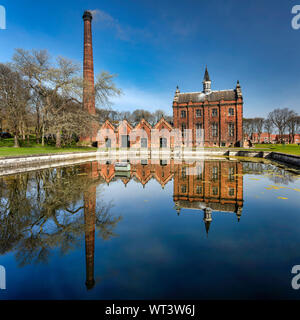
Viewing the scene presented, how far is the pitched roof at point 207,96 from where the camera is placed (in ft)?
136

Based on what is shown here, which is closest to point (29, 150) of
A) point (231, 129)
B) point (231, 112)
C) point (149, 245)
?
point (149, 245)

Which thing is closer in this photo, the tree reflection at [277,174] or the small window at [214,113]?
the tree reflection at [277,174]

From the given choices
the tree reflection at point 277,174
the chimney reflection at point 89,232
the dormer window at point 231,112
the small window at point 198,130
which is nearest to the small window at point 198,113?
the small window at point 198,130

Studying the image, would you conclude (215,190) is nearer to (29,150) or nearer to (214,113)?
(29,150)

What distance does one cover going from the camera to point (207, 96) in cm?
4350

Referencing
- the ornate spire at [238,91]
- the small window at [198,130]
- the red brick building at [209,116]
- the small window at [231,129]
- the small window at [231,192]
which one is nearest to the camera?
the small window at [231,192]

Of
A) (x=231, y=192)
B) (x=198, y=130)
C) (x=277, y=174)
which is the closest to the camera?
(x=231, y=192)

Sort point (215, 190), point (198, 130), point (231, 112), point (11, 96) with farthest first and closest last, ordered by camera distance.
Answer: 1. point (198, 130)
2. point (231, 112)
3. point (11, 96)
4. point (215, 190)

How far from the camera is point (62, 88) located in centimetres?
2741

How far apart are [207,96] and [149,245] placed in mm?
45011

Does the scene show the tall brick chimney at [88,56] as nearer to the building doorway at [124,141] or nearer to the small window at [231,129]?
the building doorway at [124,141]
